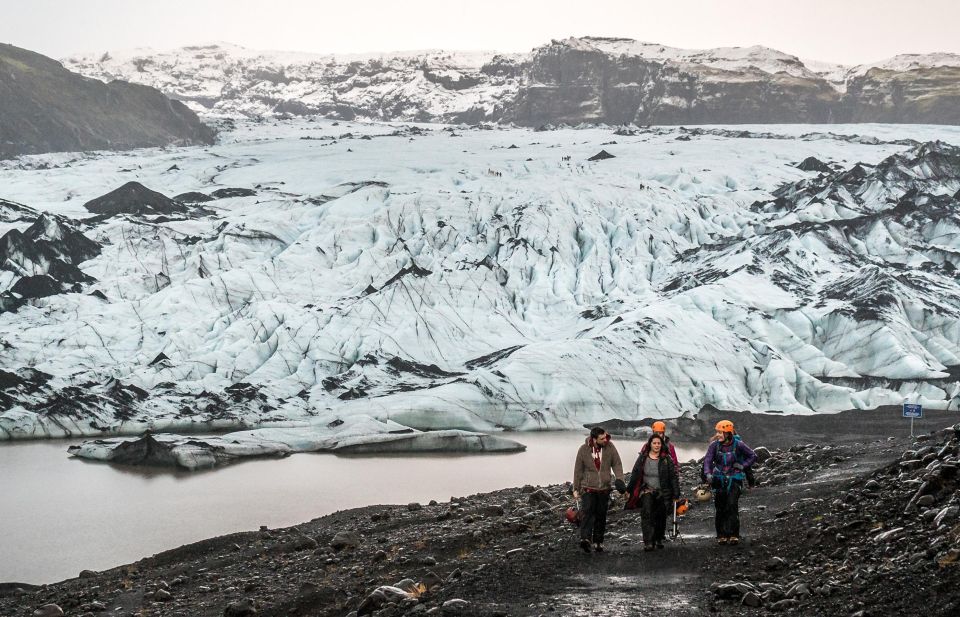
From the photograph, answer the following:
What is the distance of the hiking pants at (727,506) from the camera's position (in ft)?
32.8

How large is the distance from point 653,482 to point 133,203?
2215 inches

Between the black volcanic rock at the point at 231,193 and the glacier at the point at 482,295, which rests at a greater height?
the black volcanic rock at the point at 231,193

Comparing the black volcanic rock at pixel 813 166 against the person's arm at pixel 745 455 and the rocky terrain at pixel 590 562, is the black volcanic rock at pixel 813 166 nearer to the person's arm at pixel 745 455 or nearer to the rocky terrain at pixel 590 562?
the rocky terrain at pixel 590 562

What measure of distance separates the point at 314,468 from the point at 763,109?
9541cm

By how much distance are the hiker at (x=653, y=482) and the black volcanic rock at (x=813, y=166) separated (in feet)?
207

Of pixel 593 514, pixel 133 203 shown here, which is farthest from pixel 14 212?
pixel 593 514

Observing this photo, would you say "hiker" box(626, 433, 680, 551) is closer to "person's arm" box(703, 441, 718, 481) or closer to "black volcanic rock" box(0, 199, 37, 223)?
"person's arm" box(703, 441, 718, 481)

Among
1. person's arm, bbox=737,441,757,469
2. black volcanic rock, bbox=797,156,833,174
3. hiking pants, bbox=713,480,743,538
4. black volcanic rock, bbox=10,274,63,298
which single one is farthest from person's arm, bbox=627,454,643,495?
black volcanic rock, bbox=797,156,833,174

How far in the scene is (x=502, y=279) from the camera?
49.5m

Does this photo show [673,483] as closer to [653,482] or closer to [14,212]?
[653,482]

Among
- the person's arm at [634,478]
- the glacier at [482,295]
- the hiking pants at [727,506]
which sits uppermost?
the glacier at [482,295]

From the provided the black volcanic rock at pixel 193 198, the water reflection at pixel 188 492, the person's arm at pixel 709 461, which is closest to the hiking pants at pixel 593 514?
the person's arm at pixel 709 461

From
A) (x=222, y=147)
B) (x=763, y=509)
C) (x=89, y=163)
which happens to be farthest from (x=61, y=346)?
(x=222, y=147)

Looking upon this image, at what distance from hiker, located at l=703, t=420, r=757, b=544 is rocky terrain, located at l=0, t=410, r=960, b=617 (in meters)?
0.37
